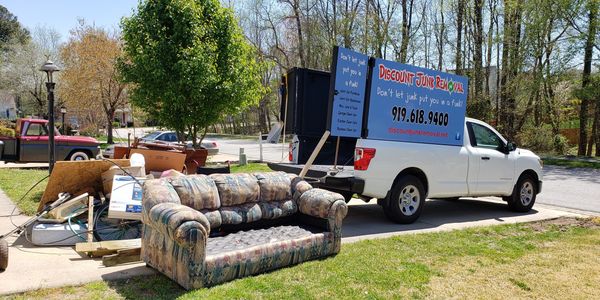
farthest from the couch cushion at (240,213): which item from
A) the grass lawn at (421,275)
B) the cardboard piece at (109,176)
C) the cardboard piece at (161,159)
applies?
the cardboard piece at (161,159)

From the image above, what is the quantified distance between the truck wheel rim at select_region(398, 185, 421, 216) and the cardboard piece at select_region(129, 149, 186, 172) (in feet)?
14.6

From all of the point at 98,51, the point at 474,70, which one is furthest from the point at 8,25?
the point at 474,70

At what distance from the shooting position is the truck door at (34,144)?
14.3 m

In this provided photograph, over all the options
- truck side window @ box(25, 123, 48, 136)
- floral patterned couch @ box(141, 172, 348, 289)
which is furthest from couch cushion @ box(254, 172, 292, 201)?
truck side window @ box(25, 123, 48, 136)

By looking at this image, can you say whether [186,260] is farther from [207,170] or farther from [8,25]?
[8,25]

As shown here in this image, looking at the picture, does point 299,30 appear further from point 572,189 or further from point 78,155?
point 572,189

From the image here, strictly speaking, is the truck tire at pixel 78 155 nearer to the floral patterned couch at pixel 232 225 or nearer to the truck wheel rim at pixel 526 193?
the floral patterned couch at pixel 232 225

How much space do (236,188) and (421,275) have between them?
2361mm

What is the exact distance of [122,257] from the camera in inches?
200

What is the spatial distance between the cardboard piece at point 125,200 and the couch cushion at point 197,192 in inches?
52.3

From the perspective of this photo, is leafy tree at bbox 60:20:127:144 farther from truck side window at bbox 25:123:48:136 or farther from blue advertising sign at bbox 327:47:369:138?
blue advertising sign at bbox 327:47:369:138

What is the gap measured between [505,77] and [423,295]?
24046mm

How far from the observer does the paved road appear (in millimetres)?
10406

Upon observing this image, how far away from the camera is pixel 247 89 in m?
14.2
